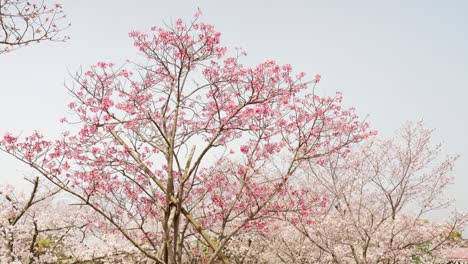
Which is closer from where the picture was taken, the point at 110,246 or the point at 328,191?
the point at 110,246

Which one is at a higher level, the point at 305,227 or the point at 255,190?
the point at 305,227

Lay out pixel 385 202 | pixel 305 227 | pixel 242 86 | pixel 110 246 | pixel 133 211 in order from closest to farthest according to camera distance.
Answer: pixel 242 86 → pixel 133 211 → pixel 110 246 → pixel 305 227 → pixel 385 202

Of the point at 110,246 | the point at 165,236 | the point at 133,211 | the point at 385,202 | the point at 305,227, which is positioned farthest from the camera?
the point at 385,202

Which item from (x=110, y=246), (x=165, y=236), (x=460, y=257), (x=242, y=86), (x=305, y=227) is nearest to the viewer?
(x=165, y=236)

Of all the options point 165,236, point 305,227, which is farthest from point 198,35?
point 305,227

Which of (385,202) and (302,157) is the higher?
(385,202)

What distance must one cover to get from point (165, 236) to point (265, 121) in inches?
113

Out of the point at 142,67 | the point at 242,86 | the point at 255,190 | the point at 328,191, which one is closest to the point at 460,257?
the point at 328,191

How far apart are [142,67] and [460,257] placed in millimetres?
19901

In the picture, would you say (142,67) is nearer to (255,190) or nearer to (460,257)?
(255,190)

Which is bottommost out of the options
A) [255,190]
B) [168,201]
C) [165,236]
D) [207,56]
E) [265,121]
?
[165,236]

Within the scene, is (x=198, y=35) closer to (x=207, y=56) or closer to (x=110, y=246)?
(x=207, y=56)

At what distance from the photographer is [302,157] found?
7.83 m

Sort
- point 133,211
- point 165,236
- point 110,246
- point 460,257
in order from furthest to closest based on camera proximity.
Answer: point 460,257
point 110,246
point 133,211
point 165,236
